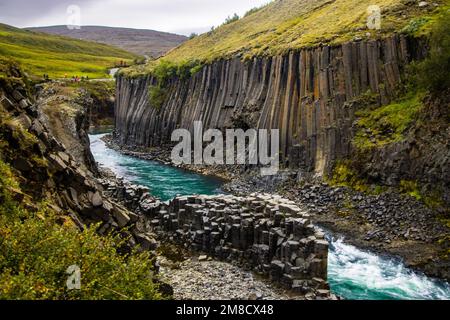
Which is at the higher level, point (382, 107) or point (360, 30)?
point (360, 30)

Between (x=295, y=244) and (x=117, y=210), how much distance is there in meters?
9.46

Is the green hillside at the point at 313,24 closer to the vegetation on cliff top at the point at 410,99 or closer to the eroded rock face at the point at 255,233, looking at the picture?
the vegetation on cliff top at the point at 410,99

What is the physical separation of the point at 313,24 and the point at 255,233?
40555 millimetres

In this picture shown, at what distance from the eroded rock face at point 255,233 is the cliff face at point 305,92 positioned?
47.2ft

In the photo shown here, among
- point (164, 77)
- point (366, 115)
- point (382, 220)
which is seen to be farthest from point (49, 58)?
point (382, 220)

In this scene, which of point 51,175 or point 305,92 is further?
point 305,92

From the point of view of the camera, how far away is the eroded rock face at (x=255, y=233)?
23.5 metres

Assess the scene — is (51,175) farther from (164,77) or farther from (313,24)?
(164,77)

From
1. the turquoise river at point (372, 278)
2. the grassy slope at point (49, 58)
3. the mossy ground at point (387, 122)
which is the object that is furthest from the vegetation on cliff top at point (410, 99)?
the grassy slope at point (49, 58)

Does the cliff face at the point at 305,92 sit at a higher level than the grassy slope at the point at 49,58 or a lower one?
lower

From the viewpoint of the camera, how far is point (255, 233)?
27109 millimetres
